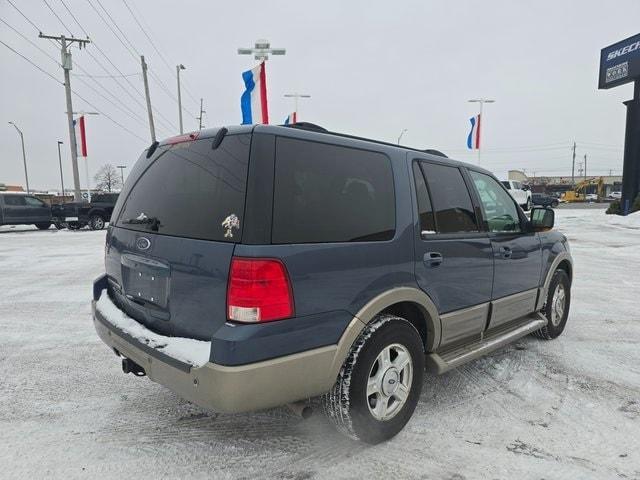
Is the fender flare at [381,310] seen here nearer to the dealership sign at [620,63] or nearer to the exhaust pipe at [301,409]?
the exhaust pipe at [301,409]

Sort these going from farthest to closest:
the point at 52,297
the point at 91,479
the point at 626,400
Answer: the point at 52,297 → the point at 626,400 → the point at 91,479

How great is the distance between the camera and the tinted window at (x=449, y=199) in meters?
3.04

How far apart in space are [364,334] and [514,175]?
Answer: 342ft

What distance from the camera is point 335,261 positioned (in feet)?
7.53

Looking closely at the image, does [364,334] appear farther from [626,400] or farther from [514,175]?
[514,175]

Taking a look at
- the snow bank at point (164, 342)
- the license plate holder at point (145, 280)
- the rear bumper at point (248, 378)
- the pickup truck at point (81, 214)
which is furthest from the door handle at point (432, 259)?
the pickup truck at point (81, 214)

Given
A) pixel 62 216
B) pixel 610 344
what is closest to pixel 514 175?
pixel 62 216

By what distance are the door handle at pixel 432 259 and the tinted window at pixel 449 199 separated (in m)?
0.20

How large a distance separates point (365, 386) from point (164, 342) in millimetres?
1150

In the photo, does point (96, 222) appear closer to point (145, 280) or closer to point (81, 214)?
point (81, 214)

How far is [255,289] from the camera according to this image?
2.04m

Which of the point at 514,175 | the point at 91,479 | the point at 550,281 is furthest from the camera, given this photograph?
→ the point at 514,175

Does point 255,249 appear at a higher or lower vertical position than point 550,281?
higher

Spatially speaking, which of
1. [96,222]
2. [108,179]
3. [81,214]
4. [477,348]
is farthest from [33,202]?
[108,179]
